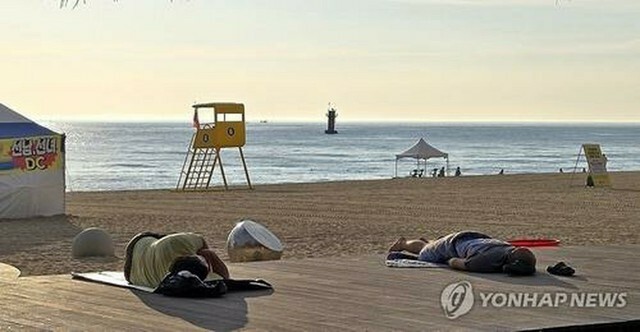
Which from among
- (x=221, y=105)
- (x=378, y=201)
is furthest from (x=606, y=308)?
(x=221, y=105)

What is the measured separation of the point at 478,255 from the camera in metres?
9.39

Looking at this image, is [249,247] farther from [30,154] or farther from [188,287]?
[30,154]

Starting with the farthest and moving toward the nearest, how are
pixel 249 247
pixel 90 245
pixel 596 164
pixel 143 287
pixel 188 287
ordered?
pixel 596 164, pixel 90 245, pixel 249 247, pixel 143 287, pixel 188 287

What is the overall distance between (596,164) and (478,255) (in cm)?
2432

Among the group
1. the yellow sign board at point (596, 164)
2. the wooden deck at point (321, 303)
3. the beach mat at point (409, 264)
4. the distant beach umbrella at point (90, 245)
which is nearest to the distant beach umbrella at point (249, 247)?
the wooden deck at point (321, 303)

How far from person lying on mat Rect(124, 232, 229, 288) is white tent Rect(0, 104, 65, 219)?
13500 millimetres

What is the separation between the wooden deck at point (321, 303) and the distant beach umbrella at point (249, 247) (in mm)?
1426

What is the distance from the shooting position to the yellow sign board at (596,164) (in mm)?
32606

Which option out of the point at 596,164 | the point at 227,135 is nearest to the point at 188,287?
the point at 227,135

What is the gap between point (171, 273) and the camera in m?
8.37
